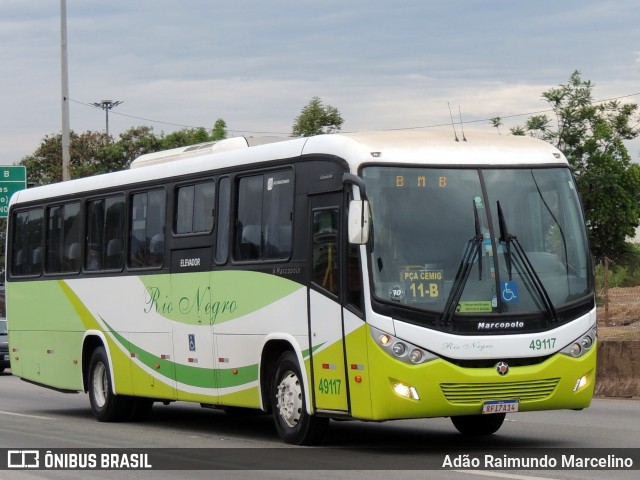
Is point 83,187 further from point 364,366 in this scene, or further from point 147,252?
point 364,366

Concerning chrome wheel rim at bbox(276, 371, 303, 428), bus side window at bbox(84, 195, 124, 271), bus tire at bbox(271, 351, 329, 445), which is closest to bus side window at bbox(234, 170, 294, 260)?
bus tire at bbox(271, 351, 329, 445)

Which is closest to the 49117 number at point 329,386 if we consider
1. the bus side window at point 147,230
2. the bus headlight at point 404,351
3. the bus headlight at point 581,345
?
the bus headlight at point 404,351

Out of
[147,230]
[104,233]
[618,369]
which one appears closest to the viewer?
[147,230]

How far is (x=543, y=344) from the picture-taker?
12.4 m

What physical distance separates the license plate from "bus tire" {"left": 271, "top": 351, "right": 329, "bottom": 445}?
1.95m

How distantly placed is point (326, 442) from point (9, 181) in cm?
2922

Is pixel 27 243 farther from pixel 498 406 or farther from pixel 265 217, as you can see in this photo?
pixel 498 406

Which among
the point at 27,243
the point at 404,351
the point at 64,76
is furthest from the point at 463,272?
the point at 64,76

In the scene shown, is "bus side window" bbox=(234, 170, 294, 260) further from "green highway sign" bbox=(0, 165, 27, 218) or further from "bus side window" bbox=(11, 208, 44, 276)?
"green highway sign" bbox=(0, 165, 27, 218)

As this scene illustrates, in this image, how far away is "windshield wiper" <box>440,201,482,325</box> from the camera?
12148 mm

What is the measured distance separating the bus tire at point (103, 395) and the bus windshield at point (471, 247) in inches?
272

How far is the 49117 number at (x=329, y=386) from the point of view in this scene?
12633 millimetres

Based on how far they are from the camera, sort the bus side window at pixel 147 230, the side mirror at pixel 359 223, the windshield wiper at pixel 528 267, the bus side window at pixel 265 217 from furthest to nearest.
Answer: the bus side window at pixel 147 230 < the bus side window at pixel 265 217 < the windshield wiper at pixel 528 267 < the side mirror at pixel 359 223

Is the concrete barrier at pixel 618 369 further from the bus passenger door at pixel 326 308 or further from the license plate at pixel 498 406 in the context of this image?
the bus passenger door at pixel 326 308
